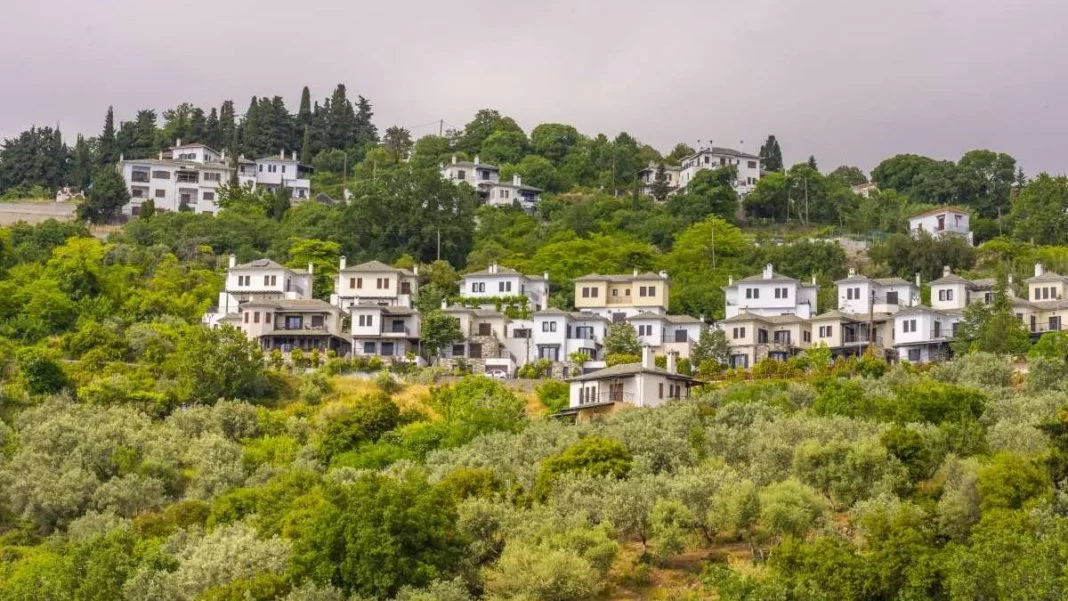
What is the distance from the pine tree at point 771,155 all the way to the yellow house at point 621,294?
197 ft

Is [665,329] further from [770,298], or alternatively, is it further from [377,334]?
[377,334]

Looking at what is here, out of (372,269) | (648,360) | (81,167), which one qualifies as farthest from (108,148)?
(648,360)

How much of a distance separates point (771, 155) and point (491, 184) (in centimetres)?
3427

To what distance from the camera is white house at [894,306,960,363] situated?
87688 millimetres

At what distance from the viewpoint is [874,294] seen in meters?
94.4

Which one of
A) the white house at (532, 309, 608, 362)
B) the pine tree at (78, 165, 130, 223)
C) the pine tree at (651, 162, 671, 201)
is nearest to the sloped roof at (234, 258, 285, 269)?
the white house at (532, 309, 608, 362)

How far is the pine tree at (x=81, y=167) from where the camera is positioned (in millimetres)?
137375

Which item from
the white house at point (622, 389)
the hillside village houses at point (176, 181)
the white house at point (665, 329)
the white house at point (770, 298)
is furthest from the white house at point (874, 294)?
the hillside village houses at point (176, 181)

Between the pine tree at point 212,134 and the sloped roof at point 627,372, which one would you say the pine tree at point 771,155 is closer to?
the pine tree at point 212,134

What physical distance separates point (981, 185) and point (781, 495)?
93.0 m

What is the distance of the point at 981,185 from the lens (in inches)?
5374

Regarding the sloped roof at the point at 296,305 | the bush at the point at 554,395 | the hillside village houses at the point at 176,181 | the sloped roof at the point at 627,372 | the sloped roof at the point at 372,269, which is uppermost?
the hillside village houses at the point at 176,181

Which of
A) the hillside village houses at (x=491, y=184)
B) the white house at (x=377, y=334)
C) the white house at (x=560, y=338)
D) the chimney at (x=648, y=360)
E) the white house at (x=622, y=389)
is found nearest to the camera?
the white house at (x=622, y=389)

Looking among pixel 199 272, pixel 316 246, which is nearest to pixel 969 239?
pixel 316 246
